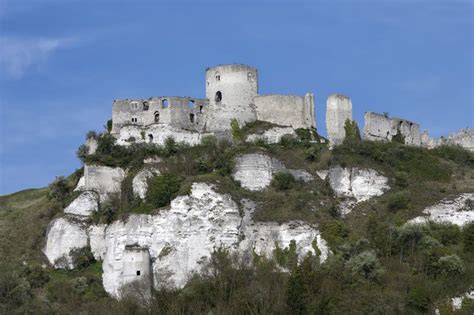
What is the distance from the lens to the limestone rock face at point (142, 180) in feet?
238

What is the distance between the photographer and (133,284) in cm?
6625

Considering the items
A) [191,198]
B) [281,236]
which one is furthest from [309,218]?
[191,198]

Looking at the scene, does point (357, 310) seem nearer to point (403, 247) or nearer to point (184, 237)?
point (403, 247)

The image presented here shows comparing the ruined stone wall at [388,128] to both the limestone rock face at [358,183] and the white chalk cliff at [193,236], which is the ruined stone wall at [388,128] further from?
the white chalk cliff at [193,236]

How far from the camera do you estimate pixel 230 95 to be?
7944cm

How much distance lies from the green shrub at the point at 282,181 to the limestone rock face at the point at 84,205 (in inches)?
397

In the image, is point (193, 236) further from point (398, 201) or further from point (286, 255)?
point (398, 201)

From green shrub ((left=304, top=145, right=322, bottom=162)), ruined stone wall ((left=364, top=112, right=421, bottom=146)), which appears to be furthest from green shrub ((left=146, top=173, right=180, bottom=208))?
ruined stone wall ((left=364, top=112, right=421, bottom=146))

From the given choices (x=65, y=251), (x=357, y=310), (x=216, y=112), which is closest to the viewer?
(x=357, y=310)

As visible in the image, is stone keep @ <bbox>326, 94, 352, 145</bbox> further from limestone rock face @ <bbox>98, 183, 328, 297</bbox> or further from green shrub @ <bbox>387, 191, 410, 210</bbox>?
limestone rock face @ <bbox>98, 183, 328, 297</bbox>

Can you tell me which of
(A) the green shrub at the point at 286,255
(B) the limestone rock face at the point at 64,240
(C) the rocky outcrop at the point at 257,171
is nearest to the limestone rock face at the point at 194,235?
(A) the green shrub at the point at 286,255

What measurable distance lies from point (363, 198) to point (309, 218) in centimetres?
475

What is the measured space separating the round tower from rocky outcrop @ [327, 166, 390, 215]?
26.1 feet

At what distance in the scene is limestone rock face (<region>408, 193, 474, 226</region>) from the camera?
70.2 m
